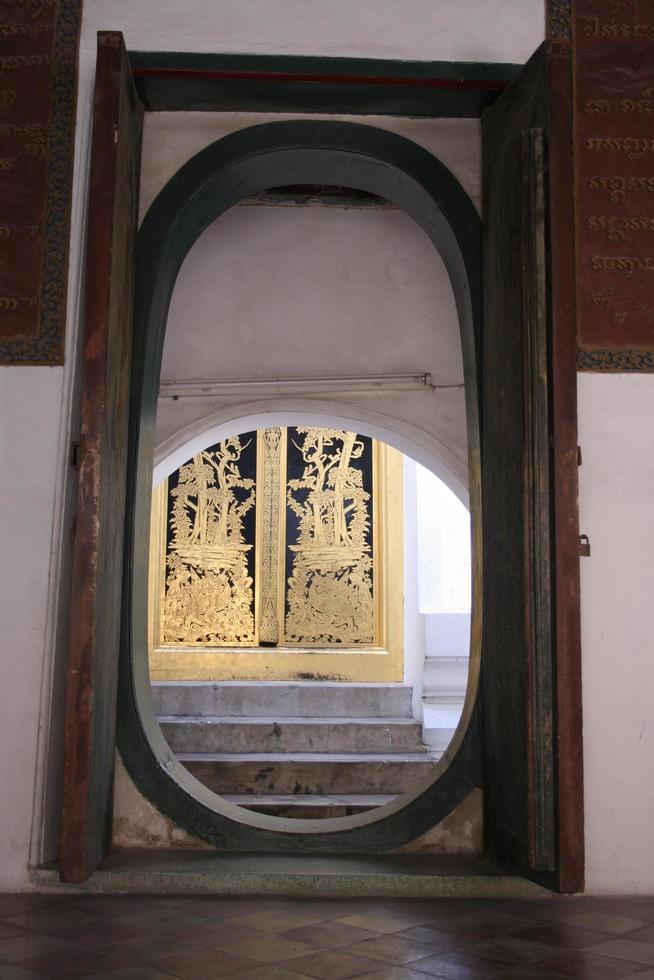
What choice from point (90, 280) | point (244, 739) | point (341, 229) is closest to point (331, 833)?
point (90, 280)

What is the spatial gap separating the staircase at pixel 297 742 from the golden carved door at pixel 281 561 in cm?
33

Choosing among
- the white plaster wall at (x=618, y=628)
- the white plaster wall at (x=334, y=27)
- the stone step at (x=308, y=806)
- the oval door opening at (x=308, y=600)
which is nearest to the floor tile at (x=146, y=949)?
the white plaster wall at (x=618, y=628)

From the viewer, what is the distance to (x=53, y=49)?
3.69 meters

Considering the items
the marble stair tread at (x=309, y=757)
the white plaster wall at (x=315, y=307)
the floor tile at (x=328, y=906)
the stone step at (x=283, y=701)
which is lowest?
the floor tile at (x=328, y=906)

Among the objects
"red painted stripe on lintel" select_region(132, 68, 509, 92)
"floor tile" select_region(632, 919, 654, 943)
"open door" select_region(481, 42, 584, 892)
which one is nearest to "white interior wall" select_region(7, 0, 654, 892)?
"red painted stripe on lintel" select_region(132, 68, 509, 92)

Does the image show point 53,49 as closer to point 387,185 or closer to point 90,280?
point 90,280

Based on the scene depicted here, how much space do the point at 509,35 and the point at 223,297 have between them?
237 centimetres

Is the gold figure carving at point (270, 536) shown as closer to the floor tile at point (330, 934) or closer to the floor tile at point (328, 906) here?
the floor tile at point (328, 906)

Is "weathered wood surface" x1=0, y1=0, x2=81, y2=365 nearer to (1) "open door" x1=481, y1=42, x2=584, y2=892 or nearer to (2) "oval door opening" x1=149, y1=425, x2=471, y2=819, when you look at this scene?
(1) "open door" x1=481, y1=42, x2=584, y2=892

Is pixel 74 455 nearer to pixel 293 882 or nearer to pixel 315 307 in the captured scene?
pixel 293 882

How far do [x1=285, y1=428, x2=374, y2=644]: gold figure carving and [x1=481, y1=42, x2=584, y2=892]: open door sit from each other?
5.24 m

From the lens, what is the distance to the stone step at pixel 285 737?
7582mm

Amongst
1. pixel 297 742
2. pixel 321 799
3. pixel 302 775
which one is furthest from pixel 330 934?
pixel 297 742

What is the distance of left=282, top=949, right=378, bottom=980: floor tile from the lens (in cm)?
232
